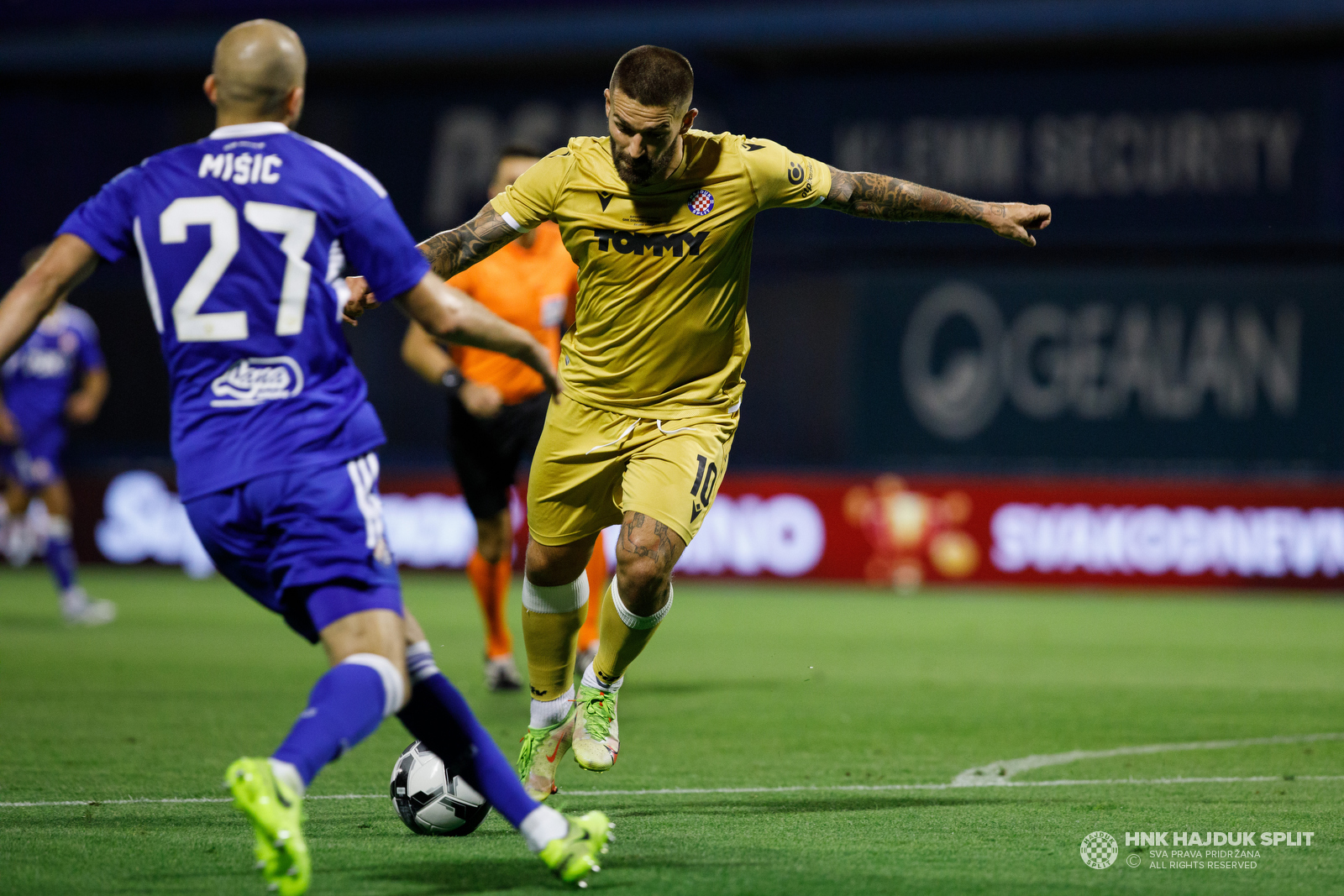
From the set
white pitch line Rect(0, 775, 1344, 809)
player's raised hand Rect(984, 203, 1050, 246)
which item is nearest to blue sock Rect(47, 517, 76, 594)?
white pitch line Rect(0, 775, 1344, 809)

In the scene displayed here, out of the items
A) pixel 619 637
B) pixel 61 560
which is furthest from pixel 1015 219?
pixel 61 560

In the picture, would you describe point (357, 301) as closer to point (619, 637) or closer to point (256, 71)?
point (256, 71)

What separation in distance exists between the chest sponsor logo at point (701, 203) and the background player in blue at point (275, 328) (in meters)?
1.49

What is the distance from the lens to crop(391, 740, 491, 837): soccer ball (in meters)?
4.63

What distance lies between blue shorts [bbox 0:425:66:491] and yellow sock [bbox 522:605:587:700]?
8289 millimetres

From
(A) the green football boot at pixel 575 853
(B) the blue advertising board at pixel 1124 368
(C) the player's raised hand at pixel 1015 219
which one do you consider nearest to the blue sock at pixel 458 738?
(A) the green football boot at pixel 575 853

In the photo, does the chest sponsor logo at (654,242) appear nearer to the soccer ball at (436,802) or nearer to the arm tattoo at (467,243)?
the arm tattoo at (467,243)

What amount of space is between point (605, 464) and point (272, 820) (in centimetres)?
213

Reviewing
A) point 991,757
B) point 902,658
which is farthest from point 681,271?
Answer: point 902,658

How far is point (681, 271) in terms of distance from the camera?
5199 mm

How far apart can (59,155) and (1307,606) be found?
12752 mm

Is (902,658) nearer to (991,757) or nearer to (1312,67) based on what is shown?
(991,757)

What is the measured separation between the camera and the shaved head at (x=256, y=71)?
12.2 feet
